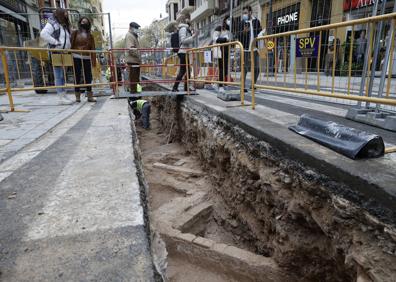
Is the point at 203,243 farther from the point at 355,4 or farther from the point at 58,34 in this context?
the point at 355,4

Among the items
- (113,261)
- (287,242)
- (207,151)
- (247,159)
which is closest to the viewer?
(113,261)

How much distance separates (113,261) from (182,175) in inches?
147

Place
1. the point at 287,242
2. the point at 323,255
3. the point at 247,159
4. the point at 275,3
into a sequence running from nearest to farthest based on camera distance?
the point at 323,255
the point at 287,242
the point at 247,159
the point at 275,3

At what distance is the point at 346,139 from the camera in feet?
7.79

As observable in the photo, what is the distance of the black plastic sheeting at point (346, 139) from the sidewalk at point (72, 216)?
1.64 meters

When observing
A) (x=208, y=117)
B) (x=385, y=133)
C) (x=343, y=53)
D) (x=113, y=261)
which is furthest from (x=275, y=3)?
(x=113, y=261)

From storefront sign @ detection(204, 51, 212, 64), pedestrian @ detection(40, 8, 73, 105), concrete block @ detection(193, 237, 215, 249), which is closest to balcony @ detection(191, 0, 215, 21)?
storefront sign @ detection(204, 51, 212, 64)

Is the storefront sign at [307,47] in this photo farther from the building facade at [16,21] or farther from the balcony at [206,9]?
the balcony at [206,9]

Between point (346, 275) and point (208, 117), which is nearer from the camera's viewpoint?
point (346, 275)

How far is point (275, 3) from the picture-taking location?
1570 centimetres

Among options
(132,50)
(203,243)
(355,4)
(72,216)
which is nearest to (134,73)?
(132,50)

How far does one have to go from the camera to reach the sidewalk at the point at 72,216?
4.63 feet

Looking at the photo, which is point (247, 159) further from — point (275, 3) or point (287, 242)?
point (275, 3)

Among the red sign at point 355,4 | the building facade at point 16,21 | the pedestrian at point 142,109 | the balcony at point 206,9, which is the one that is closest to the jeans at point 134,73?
the pedestrian at point 142,109
